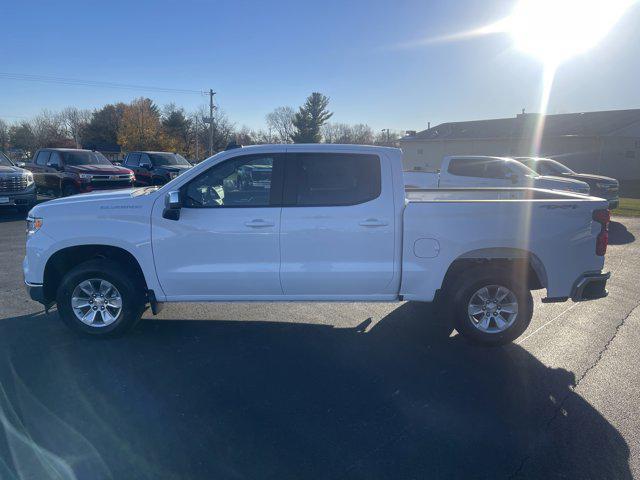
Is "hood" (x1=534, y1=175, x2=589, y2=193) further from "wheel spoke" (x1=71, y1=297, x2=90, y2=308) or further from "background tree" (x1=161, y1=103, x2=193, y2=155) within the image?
"background tree" (x1=161, y1=103, x2=193, y2=155)

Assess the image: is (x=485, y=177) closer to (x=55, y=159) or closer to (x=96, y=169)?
(x=96, y=169)

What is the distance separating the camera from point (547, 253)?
475 centimetres

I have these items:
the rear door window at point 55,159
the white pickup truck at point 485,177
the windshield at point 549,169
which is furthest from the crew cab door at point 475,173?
the rear door window at point 55,159

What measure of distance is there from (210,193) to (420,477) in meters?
3.27

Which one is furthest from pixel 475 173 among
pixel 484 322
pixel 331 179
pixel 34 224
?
pixel 34 224

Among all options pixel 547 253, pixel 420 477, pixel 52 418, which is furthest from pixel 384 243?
pixel 52 418

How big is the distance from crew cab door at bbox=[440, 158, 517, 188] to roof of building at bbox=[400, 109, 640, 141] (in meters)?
24.6

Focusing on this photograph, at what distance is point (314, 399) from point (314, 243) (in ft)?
5.13

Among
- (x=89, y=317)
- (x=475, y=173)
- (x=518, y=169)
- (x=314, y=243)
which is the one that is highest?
(x=518, y=169)

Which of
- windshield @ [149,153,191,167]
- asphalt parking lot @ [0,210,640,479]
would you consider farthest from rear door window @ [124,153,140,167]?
asphalt parking lot @ [0,210,640,479]

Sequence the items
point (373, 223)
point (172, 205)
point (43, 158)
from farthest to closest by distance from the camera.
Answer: point (43, 158), point (373, 223), point (172, 205)

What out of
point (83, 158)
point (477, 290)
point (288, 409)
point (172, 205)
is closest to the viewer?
point (288, 409)

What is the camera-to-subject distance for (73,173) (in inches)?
626

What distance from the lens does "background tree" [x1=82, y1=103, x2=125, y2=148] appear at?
2650 inches
